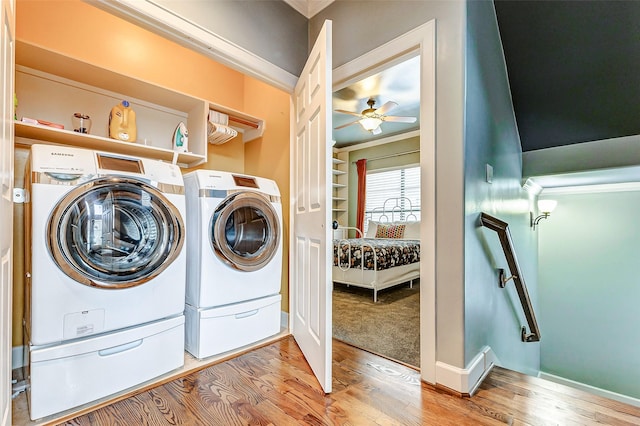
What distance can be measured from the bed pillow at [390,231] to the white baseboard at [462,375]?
11.4 ft

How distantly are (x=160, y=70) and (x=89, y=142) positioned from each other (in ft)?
2.97

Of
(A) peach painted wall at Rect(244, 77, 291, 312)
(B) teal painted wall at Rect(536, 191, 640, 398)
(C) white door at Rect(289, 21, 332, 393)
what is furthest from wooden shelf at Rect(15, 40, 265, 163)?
(B) teal painted wall at Rect(536, 191, 640, 398)

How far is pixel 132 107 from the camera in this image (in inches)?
87.2

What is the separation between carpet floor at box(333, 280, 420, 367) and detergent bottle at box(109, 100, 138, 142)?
212 centimetres

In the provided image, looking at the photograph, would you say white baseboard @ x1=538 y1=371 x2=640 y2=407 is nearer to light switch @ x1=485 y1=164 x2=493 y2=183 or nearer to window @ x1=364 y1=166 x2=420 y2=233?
window @ x1=364 y1=166 x2=420 y2=233

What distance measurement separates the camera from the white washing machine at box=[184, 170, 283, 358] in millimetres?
1777

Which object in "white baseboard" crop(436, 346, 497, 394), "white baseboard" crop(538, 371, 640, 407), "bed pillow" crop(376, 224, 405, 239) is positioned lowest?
"white baseboard" crop(538, 371, 640, 407)

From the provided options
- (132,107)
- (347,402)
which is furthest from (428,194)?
(132,107)

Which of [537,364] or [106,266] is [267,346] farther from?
[537,364]

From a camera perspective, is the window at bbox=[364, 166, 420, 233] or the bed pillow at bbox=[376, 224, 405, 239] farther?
the window at bbox=[364, 166, 420, 233]

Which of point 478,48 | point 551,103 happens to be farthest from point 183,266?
point 551,103

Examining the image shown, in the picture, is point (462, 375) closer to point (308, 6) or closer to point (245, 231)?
point (245, 231)

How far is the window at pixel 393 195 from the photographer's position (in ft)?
18.5

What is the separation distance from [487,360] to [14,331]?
9.13 feet
